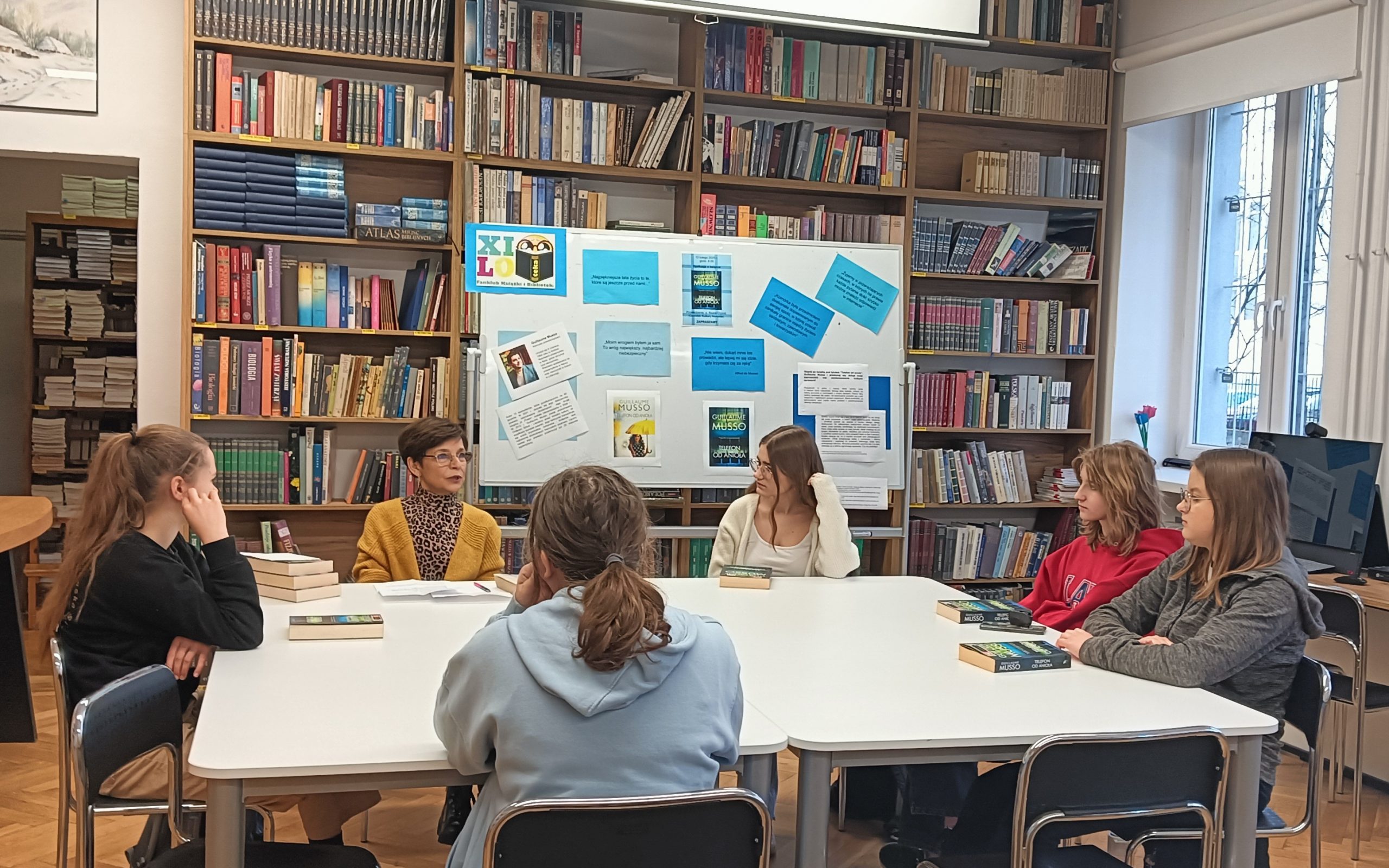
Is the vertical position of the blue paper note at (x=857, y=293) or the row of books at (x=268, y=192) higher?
the row of books at (x=268, y=192)

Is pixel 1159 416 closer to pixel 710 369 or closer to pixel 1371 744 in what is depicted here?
pixel 1371 744

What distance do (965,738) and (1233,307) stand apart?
13.6ft

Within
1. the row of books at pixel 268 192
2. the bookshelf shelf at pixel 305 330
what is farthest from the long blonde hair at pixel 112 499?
the row of books at pixel 268 192

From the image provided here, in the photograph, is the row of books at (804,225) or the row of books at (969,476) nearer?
the row of books at (804,225)

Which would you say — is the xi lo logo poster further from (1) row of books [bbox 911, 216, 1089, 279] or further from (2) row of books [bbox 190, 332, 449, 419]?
(1) row of books [bbox 911, 216, 1089, 279]

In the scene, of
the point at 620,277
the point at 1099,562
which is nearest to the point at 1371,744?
the point at 1099,562

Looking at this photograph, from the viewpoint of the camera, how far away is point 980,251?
5.43 m

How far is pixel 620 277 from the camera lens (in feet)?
15.4

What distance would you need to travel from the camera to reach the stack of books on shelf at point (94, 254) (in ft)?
20.9

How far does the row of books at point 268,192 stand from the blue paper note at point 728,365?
4.85ft

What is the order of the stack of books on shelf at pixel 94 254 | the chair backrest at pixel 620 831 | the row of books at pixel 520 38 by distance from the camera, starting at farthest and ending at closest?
1. the stack of books on shelf at pixel 94 254
2. the row of books at pixel 520 38
3. the chair backrest at pixel 620 831

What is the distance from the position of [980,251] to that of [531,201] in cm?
206

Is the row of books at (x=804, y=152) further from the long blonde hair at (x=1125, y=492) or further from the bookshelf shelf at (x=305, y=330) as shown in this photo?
the long blonde hair at (x=1125, y=492)

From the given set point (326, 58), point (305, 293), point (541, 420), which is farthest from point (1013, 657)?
point (326, 58)
